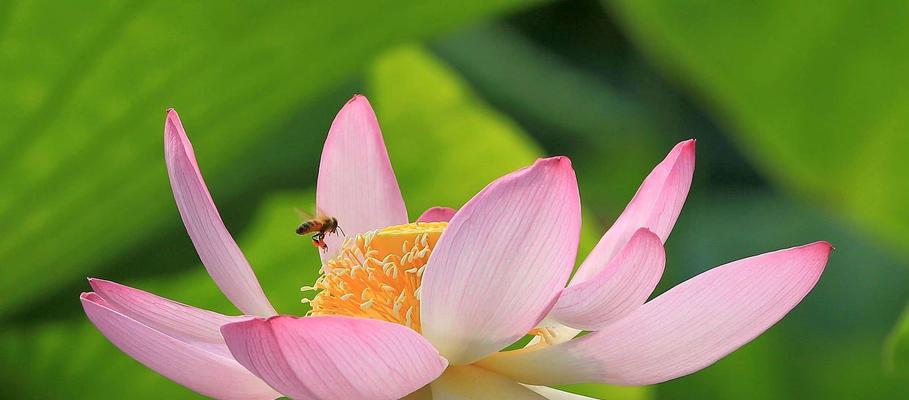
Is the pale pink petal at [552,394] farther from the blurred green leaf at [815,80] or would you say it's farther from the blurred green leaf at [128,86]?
the blurred green leaf at [815,80]

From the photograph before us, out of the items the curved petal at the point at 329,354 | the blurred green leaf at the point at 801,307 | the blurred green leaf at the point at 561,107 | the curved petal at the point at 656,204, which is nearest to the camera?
the curved petal at the point at 329,354

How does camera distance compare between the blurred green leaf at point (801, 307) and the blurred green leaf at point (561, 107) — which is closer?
the blurred green leaf at point (801, 307)

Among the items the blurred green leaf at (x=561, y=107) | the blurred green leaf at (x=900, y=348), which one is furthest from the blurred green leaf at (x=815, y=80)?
the blurred green leaf at (x=561, y=107)

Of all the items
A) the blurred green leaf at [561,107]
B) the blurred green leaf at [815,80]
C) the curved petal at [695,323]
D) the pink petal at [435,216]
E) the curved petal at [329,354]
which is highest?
the blurred green leaf at [561,107]

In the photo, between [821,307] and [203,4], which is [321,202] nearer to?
[203,4]

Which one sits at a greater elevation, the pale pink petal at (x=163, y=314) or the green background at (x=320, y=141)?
the green background at (x=320, y=141)

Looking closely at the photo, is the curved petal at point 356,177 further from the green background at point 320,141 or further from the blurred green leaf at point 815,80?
the blurred green leaf at point 815,80

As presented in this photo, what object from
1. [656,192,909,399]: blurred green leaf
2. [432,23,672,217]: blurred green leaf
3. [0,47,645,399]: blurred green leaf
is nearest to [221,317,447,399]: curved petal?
[0,47,645,399]: blurred green leaf

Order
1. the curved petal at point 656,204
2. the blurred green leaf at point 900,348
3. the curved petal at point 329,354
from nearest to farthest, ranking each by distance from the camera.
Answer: the curved petal at point 329,354
the curved petal at point 656,204
the blurred green leaf at point 900,348
